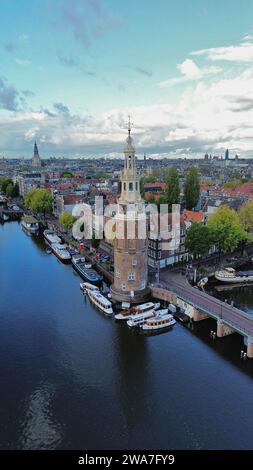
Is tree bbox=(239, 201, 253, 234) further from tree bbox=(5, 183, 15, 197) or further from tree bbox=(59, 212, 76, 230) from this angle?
tree bbox=(5, 183, 15, 197)

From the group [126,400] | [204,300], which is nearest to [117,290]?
[204,300]

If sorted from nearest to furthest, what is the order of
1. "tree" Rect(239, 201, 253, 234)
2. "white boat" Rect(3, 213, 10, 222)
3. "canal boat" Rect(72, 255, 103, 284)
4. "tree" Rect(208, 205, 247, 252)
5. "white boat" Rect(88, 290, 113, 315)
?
1. "white boat" Rect(88, 290, 113, 315)
2. "canal boat" Rect(72, 255, 103, 284)
3. "tree" Rect(208, 205, 247, 252)
4. "tree" Rect(239, 201, 253, 234)
5. "white boat" Rect(3, 213, 10, 222)

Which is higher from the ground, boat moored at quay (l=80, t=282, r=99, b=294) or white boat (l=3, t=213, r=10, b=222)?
white boat (l=3, t=213, r=10, b=222)

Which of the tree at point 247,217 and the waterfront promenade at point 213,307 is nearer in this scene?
the waterfront promenade at point 213,307

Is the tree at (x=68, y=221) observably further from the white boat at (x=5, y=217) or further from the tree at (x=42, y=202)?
the white boat at (x=5, y=217)

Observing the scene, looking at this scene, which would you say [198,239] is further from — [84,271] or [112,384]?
[112,384]

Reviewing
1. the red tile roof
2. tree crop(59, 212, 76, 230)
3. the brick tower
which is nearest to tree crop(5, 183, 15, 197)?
tree crop(59, 212, 76, 230)

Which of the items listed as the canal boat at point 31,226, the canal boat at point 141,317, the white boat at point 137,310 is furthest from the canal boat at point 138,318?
the canal boat at point 31,226
